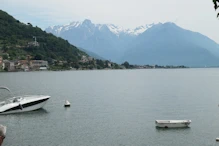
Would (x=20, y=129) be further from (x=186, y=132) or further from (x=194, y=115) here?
(x=194, y=115)

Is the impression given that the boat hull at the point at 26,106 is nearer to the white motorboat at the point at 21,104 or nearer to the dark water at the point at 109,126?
the white motorboat at the point at 21,104

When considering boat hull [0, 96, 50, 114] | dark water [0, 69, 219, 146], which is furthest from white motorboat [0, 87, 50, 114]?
dark water [0, 69, 219, 146]

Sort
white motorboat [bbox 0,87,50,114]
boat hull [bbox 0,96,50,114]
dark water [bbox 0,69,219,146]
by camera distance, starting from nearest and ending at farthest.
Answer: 1. dark water [bbox 0,69,219,146]
2. white motorboat [bbox 0,87,50,114]
3. boat hull [bbox 0,96,50,114]

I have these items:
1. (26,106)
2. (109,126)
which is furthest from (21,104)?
(109,126)

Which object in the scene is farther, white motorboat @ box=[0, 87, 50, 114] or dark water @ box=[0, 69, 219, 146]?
white motorboat @ box=[0, 87, 50, 114]

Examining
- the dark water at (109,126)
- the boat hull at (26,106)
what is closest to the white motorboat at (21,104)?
the boat hull at (26,106)

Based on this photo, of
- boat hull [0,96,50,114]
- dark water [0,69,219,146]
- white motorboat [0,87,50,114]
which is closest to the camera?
dark water [0,69,219,146]

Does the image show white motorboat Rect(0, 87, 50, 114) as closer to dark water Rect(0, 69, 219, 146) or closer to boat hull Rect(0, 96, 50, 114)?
boat hull Rect(0, 96, 50, 114)

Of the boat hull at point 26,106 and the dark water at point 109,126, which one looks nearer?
the dark water at point 109,126

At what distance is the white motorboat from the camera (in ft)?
199

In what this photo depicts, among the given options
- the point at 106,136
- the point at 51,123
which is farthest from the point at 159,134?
the point at 51,123

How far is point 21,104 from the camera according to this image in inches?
2453

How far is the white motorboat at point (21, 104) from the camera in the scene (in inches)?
2392

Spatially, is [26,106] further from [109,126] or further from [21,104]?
[109,126]
